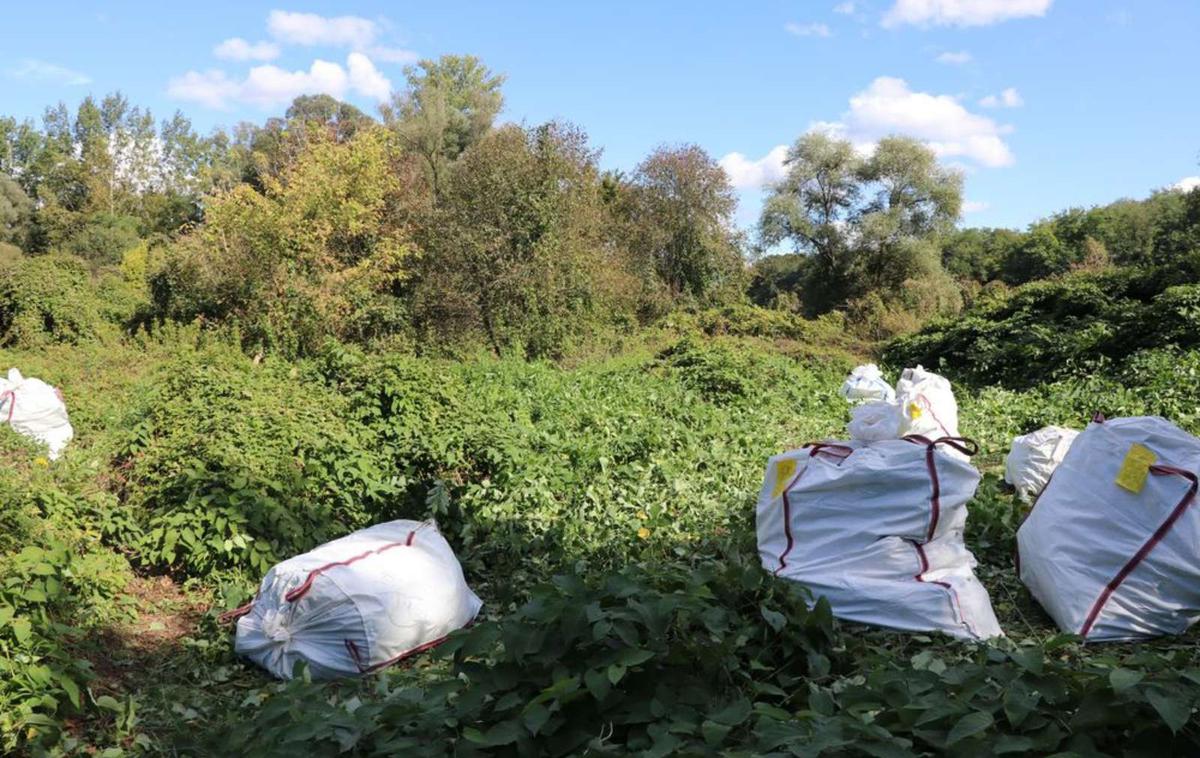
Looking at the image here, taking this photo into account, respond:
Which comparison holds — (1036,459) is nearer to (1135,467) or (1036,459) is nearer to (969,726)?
(1135,467)

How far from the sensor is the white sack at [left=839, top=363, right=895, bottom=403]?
968 cm

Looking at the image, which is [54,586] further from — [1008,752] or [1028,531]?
[1028,531]

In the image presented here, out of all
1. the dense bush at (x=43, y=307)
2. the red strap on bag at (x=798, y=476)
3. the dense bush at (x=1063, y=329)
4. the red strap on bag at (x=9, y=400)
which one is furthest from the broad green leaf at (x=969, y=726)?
the dense bush at (x=43, y=307)

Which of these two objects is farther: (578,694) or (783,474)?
(783,474)

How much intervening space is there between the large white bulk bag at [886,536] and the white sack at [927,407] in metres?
3.28

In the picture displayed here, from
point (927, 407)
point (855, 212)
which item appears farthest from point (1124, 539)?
point (855, 212)

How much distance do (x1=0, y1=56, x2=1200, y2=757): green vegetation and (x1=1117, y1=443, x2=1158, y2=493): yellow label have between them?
61 cm

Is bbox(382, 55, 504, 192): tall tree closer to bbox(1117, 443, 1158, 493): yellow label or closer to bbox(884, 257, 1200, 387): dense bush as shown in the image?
bbox(884, 257, 1200, 387): dense bush

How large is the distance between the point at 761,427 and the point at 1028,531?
172 inches

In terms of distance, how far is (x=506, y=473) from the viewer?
17.9 feet

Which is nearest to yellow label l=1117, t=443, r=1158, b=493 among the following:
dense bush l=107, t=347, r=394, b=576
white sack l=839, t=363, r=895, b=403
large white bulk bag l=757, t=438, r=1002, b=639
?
large white bulk bag l=757, t=438, r=1002, b=639

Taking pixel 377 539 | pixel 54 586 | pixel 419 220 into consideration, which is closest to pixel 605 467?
pixel 377 539

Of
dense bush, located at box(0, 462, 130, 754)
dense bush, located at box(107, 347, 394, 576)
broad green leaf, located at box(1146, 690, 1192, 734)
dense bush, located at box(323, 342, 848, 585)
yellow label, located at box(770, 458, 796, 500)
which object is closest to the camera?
broad green leaf, located at box(1146, 690, 1192, 734)

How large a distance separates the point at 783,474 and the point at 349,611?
2.06m
